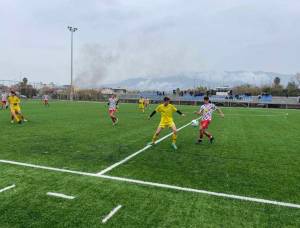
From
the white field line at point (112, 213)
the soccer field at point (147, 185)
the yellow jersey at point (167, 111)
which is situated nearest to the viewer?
the white field line at point (112, 213)

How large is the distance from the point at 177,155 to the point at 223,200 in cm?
429

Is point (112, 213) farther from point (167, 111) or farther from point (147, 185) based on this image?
point (167, 111)

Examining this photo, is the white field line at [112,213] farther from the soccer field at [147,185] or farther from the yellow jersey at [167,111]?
the yellow jersey at [167,111]

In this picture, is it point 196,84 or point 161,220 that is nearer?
point 161,220

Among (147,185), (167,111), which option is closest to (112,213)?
(147,185)

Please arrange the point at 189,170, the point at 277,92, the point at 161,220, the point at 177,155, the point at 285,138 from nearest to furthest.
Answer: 1. the point at 161,220
2. the point at 189,170
3. the point at 177,155
4. the point at 285,138
5. the point at 277,92

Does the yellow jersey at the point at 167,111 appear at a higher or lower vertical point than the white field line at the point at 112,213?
higher

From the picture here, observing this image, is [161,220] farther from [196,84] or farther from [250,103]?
[196,84]

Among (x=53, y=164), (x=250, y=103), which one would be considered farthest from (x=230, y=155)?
(x=250, y=103)

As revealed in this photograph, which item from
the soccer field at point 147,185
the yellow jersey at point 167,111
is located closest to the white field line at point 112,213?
the soccer field at point 147,185

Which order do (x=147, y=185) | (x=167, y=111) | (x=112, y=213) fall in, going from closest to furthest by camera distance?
(x=112, y=213), (x=147, y=185), (x=167, y=111)

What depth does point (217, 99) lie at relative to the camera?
72.9 meters

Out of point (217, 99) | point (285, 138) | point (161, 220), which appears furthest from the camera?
point (217, 99)

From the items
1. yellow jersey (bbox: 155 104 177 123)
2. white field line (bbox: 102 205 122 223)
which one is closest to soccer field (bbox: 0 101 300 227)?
white field line (bbox: 102 205 122 223)
